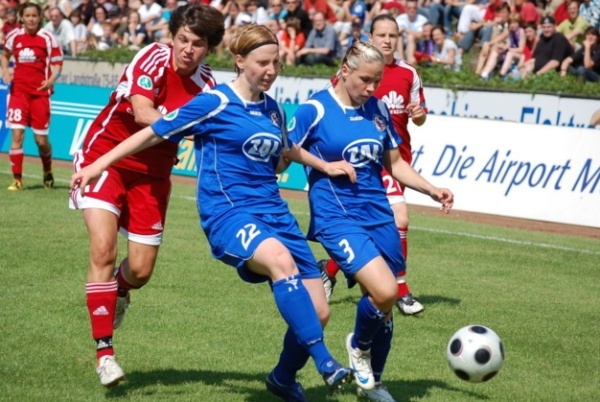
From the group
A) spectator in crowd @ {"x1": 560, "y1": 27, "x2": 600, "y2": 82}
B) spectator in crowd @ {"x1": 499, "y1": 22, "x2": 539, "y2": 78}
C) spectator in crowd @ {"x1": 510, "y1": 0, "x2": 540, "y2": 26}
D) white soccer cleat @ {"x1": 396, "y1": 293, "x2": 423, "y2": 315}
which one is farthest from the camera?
spectator in crowd @ {"x1": 510, "y1": 0, "x2": 540, "y2": 26}

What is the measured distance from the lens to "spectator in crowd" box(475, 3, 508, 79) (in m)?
19.9

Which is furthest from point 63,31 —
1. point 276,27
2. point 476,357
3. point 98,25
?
point 476,357

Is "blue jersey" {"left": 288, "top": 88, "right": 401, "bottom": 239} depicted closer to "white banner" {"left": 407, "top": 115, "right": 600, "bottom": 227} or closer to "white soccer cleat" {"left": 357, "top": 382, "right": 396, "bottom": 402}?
"white soccer cleat" {"left": 357, "top": 382, "right": 396, "bottom": 402}

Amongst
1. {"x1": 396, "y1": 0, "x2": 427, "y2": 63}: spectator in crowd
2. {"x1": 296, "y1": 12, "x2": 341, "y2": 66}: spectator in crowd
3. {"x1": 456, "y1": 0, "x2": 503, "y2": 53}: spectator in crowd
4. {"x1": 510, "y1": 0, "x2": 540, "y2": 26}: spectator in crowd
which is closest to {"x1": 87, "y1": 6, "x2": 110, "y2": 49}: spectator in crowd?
{"x1": 296, "y1": 12, "x2": 341, "y2": 66}: spectator in crowd

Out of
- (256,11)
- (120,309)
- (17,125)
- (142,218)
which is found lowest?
(256,11)

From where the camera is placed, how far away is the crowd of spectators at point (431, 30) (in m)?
19.1

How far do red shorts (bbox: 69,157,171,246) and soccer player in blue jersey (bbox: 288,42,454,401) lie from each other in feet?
3.23

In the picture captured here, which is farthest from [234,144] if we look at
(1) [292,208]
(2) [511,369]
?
(1) [292,208]

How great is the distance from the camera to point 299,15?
2256cm

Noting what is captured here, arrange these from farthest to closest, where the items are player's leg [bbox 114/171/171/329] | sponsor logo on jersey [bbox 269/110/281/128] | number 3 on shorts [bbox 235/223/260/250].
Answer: player's leg [bbox 114/171/171/329]
sponsor logo on jersey [bbox 269/110/281/128]
number 3 on shorts [bbox 235/223/260/250]

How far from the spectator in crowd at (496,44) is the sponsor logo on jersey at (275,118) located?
14.0 meters

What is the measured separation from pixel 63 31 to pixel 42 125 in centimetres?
1100

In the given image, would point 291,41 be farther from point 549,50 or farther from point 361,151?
point 361,151

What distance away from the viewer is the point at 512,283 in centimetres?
1059
